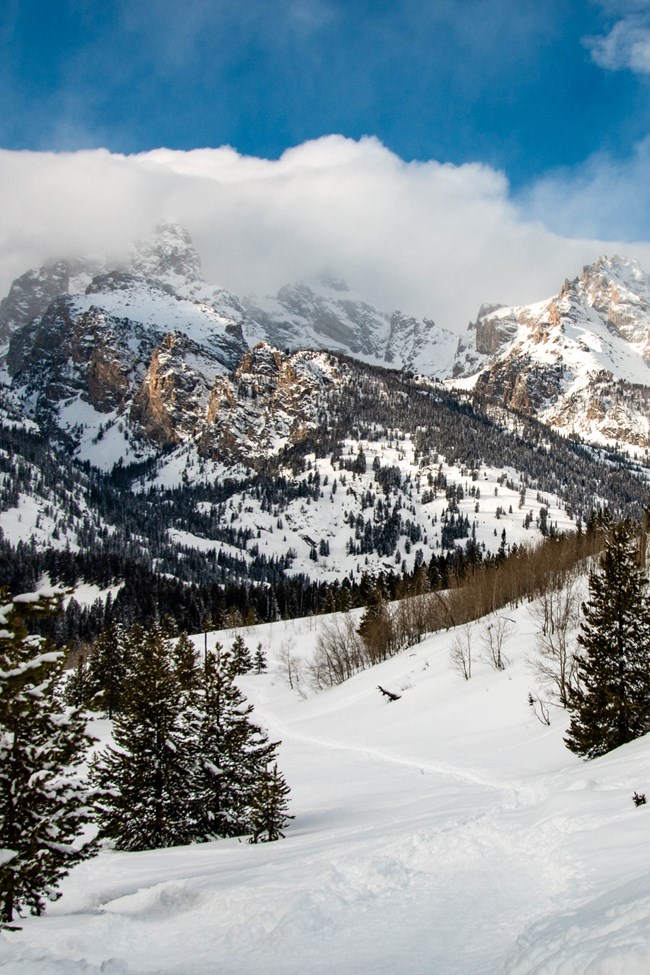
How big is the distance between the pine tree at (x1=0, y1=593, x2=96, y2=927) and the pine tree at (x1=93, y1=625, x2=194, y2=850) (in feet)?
32.3

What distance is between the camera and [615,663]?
27.3m

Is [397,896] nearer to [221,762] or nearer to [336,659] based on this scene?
[221,762]

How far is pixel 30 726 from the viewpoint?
36.7ft

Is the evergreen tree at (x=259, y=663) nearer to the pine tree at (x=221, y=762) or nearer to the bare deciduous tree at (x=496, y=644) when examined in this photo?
the bare deciduous tree at (x=496, y=644)

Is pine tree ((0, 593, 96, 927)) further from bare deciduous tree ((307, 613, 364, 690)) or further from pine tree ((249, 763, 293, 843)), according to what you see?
bare deciduous tree ((307, 613, 364, 690))

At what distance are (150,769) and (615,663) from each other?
20.3 metres

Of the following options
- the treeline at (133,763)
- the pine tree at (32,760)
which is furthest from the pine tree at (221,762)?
the pine tree at (32,760)

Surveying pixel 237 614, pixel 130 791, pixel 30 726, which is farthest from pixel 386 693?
pixel 237 614

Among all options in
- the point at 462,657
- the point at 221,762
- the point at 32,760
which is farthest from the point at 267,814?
→ the point at 462,657

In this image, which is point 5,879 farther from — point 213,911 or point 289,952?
point 289,952

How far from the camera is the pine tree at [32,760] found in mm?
10328

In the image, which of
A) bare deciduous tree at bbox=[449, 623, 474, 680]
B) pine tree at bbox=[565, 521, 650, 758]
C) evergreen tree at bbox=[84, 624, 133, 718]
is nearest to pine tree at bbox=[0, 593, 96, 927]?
pine tree at bbox=[565, 521, 650, 758]

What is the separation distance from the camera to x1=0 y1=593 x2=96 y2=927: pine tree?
1033 cm

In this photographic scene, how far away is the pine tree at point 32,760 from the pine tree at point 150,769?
9834 millimetres
